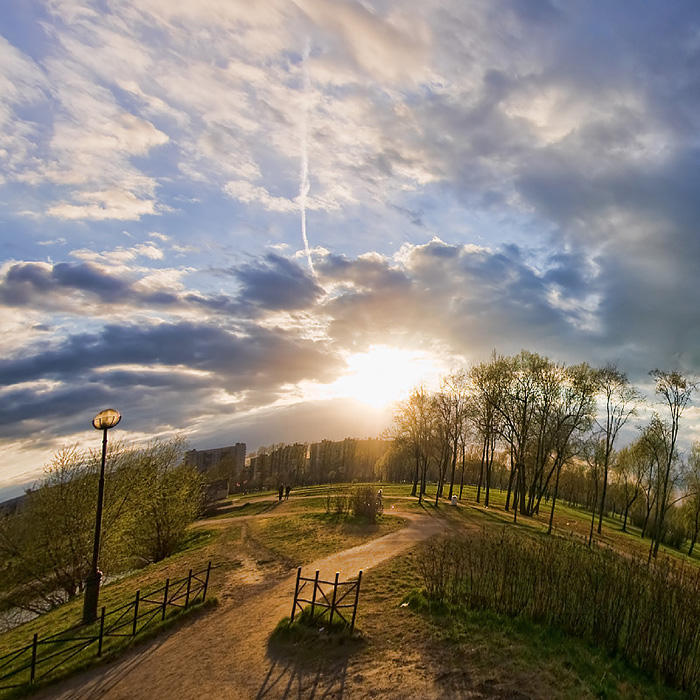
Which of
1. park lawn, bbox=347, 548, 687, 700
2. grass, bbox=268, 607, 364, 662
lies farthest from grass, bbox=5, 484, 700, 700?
grass, bbox=268, 607, 364, 662

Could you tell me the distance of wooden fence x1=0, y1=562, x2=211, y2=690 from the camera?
12.0 m

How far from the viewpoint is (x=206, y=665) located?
1204 centimetres

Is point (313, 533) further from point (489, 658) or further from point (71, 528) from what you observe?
point (489, 658)

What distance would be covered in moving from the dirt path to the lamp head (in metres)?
7.43

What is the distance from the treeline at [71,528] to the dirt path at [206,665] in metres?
12.3

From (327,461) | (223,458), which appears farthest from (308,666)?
(327,461)

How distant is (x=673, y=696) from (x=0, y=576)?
1295 inches

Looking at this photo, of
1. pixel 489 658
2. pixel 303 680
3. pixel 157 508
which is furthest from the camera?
pixel 157 508

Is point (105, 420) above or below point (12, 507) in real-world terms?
above

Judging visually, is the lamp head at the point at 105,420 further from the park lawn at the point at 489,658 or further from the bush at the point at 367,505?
the bush at the point at 367,505

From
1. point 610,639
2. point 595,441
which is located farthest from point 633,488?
point 610,639

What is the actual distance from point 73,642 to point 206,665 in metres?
5.59

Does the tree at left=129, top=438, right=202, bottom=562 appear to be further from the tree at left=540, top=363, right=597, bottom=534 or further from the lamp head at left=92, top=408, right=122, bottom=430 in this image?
the tree at left=540, top=363, right=597, bottom=534

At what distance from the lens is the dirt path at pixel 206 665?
35.6 feet
